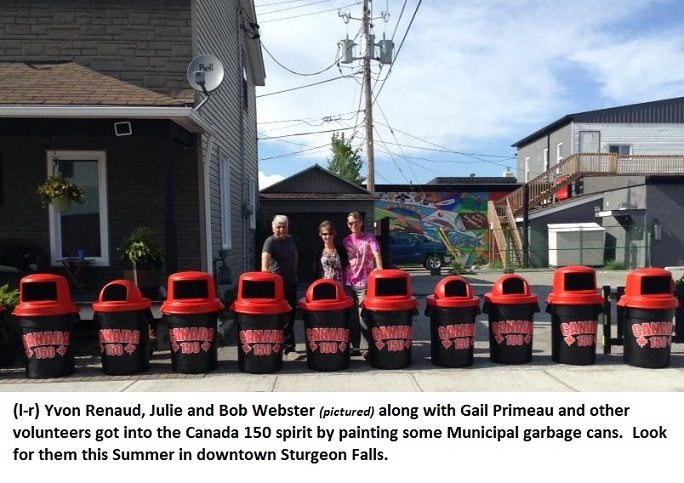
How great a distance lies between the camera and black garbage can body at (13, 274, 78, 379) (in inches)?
221

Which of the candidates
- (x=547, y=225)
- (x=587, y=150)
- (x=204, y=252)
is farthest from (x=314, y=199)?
(x=587, y=150)

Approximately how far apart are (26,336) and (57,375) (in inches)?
20.5

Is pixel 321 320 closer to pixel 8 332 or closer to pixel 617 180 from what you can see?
pixel 8 332

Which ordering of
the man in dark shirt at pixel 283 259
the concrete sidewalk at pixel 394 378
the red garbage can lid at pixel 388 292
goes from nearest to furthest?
the concrete sidewalk at pixel 394 378
the red garbage can lid at pixel 388 292
the man in dark shirt at pixel 283 259

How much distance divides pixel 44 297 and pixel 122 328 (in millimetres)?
898

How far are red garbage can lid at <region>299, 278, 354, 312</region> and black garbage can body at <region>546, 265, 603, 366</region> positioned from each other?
2.31 m

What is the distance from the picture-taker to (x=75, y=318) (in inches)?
231

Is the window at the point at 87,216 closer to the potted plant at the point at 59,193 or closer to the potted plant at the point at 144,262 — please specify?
the potted plant at the point at 59,193

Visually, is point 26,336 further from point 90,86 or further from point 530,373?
point 530,373

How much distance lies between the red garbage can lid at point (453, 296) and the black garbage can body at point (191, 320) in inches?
94.2

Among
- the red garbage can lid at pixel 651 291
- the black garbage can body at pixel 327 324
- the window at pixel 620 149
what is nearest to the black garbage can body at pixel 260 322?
the black garbage can body at pixel 327 324

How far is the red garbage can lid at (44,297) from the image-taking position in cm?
560

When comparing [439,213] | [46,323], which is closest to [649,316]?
[46,323]

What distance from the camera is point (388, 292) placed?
19.6 feet
